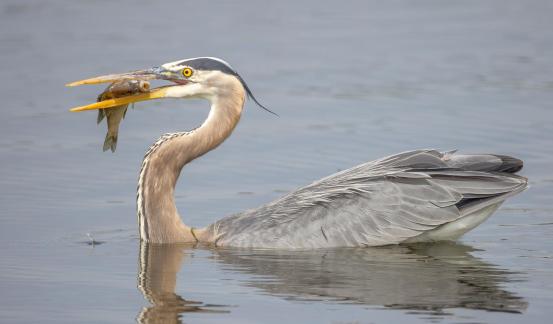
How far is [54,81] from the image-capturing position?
58.7 feet

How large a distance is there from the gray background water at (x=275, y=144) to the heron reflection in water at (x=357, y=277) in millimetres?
28

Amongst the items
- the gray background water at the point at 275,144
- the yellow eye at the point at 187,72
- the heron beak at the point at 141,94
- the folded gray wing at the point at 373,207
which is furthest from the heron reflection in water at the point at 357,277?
the yellow eye at the point at 187,72

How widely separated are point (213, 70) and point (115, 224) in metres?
1.90

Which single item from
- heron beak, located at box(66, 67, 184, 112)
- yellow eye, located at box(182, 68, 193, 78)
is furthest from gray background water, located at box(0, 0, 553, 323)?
yellow eye, located at box(182, 68, 193, 78)

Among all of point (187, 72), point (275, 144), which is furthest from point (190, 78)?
point (275, 144)

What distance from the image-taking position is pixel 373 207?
38.2 feet

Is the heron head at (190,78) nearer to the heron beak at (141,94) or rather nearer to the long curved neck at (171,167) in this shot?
the heron beak at (141,94)

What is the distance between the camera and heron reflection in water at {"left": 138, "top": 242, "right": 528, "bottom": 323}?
31.3ft

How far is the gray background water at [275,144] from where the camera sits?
9805 mm

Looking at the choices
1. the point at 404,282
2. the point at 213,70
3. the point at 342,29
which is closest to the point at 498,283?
the point at 404,282

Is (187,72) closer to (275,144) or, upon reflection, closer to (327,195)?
(327,195)

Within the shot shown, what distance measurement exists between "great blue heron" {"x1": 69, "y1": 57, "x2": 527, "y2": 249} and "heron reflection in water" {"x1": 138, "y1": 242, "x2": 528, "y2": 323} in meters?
0.16

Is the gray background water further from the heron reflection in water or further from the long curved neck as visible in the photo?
the long curved neck

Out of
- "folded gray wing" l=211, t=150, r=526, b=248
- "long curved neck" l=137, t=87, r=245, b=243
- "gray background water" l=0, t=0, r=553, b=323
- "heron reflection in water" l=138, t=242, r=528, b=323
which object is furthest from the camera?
"long curved neck" l=137, t=87, r=245, b=243
